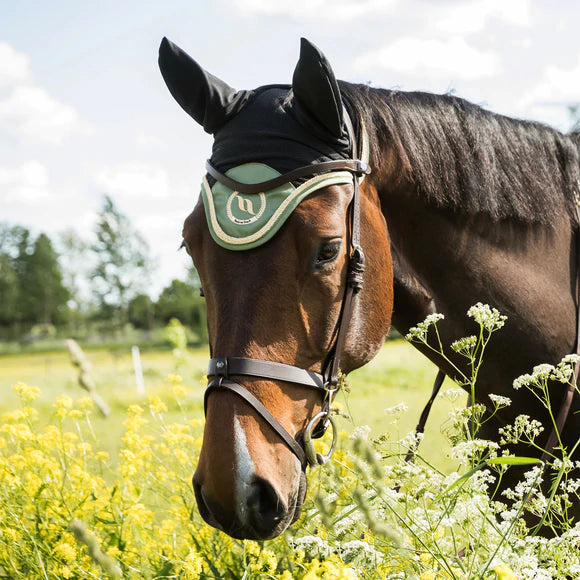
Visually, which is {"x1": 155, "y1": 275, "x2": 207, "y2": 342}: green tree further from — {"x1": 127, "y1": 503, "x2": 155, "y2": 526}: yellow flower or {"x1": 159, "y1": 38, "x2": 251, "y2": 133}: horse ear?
{"x1": 159, "y1": 38, "x2": 251, "y2": 133}: horse ear

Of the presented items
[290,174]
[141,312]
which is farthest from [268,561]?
[141,312]

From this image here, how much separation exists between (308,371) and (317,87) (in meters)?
1.05

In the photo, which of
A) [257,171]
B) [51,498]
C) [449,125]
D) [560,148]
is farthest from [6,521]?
[560,148]

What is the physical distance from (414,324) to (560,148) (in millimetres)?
1164

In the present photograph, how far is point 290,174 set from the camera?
224cm

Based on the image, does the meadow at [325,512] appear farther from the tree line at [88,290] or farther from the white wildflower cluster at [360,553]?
the tree line at [88,290]

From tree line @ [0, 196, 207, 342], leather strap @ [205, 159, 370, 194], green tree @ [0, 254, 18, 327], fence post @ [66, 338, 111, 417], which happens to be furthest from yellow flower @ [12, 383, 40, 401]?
green tree @ [0, 254, 18, 327]

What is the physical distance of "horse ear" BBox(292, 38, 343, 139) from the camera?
2.23 m

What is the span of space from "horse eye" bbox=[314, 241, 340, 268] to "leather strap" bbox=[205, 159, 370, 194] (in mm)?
275

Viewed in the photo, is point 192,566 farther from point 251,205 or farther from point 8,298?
point 8,298

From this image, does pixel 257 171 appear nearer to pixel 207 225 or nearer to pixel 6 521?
pixel 207 225

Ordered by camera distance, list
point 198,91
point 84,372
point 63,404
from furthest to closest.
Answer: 1. point 84,372
2. point 63,404
3. point 198,91

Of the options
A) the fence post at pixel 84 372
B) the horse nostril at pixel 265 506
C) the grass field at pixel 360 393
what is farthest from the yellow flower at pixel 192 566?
the fence post at pixel 84 372

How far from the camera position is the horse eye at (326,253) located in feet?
7.16
